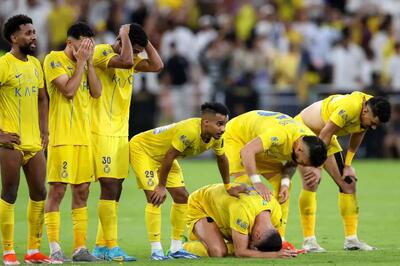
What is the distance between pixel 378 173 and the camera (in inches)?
906

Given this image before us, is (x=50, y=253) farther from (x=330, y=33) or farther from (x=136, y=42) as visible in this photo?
(x=330, y=33)

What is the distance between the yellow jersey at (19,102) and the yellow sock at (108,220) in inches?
36.6

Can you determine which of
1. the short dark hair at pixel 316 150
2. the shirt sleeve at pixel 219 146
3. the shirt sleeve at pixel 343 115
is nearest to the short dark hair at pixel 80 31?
the shirt sleeve at pixel 219 146

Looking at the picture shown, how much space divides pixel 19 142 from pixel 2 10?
1656 cm

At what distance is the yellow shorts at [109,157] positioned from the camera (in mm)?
11703

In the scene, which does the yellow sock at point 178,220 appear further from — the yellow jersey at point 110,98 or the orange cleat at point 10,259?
the orange cleat at point 10,259

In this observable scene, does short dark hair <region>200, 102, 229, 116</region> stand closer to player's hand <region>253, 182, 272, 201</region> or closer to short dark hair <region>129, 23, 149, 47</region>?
player's hand <region>253, 182, 272, 201</region>

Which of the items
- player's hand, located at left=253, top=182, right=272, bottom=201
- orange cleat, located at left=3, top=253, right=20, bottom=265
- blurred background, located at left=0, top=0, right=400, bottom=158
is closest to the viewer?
orange cleat, located at left=3, top=253, right=20, bottom=265

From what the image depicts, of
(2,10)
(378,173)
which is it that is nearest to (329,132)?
(378,173)

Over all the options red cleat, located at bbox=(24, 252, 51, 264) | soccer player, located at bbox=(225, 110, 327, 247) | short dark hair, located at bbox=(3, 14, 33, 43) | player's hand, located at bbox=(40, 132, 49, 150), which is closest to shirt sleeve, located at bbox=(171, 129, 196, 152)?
soccer player, located at bbox=(225, 110, 327, 247)

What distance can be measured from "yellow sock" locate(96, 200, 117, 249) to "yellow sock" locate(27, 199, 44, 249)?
61 centimetres

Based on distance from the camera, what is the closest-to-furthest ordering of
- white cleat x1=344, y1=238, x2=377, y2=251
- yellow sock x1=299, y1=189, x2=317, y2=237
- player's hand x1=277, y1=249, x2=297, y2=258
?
1. player's hand x1=277, y1=249, x2=297, y2=258
2. white cleat x1=344, y1=238, x2=377, y2=251
3. yellow sock x1=299, y1=189, x2=317, y2=237

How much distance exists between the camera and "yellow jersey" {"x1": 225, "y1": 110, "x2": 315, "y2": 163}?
11.9 metres

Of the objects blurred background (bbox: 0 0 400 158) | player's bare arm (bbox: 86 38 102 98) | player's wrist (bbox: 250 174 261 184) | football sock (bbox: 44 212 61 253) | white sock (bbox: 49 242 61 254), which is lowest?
white sock (bbox: 49 242 61 254)
